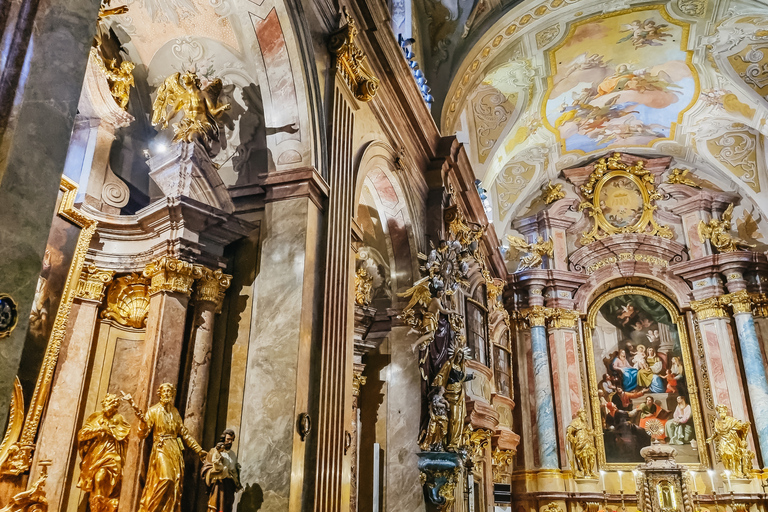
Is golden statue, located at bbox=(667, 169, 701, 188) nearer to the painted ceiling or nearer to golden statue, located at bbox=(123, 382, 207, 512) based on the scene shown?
the painted ceiling

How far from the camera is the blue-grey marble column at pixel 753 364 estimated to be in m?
12.2

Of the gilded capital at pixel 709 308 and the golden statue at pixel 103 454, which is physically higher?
the gilded capital at pixel 709 308

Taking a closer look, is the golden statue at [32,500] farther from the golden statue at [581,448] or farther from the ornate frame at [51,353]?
the golden statue at [581,448]

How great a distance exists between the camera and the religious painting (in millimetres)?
11719

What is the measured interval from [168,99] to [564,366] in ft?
34.7

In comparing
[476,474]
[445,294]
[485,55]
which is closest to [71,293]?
[445,294]

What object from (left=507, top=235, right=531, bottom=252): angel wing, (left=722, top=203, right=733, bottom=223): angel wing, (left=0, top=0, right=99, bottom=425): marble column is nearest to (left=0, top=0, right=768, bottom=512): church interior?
(left=0, top=0, right=99, bottom=425): marble column

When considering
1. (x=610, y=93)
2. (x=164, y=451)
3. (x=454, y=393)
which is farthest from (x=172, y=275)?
(x=610, y=93)

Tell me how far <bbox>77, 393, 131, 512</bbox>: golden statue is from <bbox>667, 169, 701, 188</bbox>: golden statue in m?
13.3

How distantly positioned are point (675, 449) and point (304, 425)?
1083 centimetres

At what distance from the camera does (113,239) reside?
5.71 meters

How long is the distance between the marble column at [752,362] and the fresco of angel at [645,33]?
17.3 ft

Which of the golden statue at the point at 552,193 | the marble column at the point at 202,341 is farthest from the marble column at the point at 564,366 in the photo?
the marble column at the point at 202,341

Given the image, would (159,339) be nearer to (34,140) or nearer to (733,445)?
(34,140)
